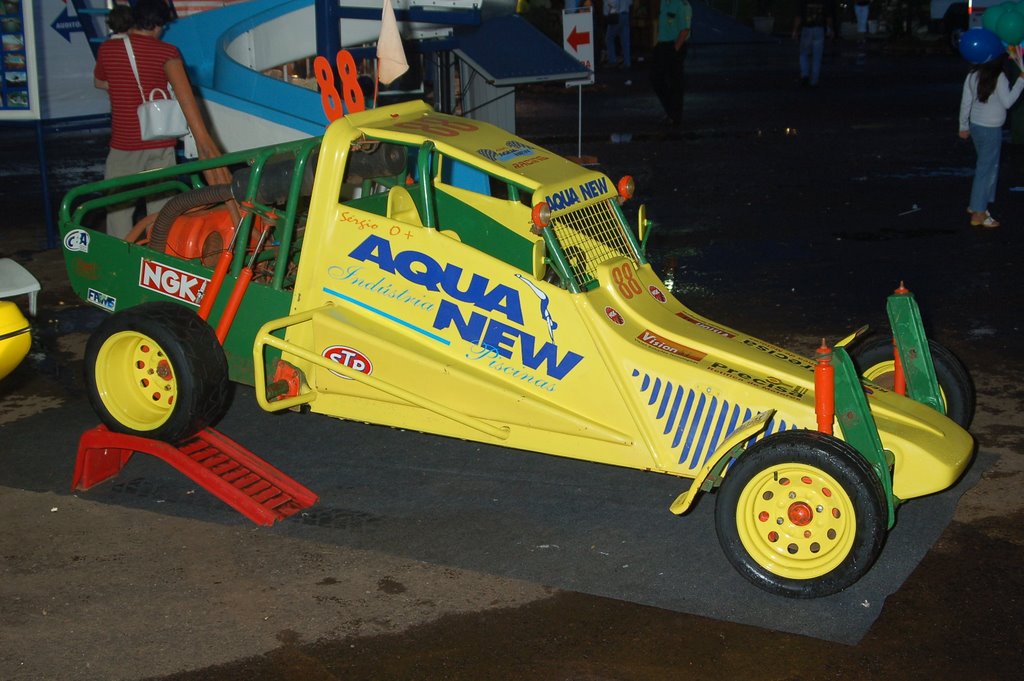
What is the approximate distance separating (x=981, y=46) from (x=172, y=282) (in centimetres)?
790

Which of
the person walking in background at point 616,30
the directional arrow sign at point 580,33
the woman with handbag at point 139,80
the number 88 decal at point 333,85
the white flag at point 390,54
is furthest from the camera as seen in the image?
the person walking in background at point 616,30

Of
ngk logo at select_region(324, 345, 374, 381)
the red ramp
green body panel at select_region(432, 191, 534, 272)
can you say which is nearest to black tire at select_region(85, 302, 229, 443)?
the red ramp

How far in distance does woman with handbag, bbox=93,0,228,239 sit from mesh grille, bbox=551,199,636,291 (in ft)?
10.9

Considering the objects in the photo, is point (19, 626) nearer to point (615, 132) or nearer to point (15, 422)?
point (15, 422)

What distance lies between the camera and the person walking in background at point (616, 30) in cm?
2912

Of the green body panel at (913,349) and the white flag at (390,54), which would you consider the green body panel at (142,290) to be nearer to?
the white flag at (390,54)

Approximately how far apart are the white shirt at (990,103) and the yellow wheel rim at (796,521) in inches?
281

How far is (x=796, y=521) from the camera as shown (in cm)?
488

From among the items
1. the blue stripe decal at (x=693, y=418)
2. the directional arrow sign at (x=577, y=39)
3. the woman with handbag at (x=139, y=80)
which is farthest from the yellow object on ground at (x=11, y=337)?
the directional arrow sign at (x=577, y=39)

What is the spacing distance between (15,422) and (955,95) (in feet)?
62.9

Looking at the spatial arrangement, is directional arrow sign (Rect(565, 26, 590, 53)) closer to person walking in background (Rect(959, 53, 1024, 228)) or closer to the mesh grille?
person walking in background (Rect(959, 53, 1024, 228))

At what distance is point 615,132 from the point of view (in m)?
18.5

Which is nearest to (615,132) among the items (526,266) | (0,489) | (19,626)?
(526,266)

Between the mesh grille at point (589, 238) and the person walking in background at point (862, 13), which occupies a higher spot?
the mesh grille at point (589, 238)
